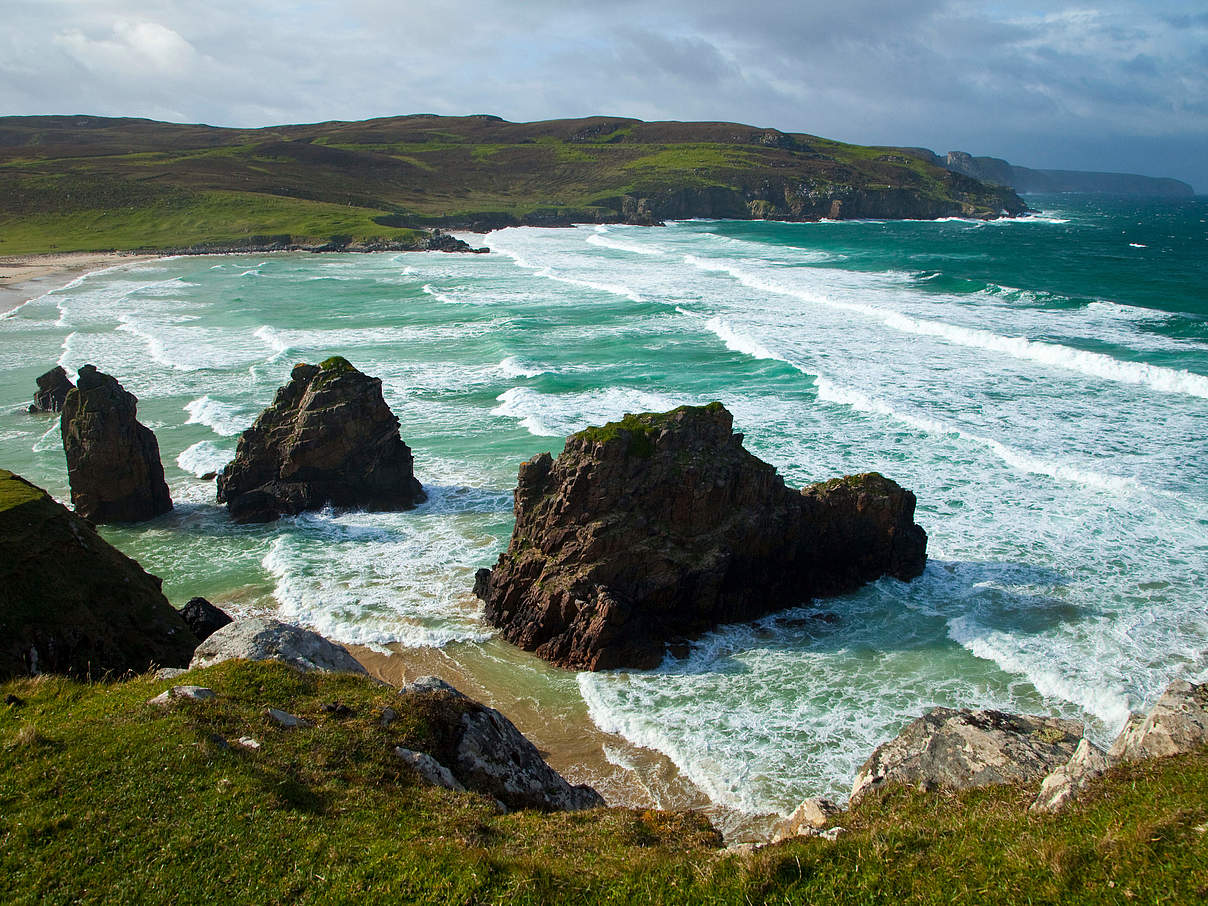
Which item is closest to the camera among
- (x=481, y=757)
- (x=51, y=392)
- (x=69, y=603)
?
(x=481, y=757)

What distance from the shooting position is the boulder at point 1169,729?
986 centimetres

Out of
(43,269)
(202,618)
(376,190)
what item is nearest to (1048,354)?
(202,618)

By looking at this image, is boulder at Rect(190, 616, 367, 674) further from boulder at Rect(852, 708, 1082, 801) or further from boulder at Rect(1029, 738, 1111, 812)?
boulder at Rect(1029, 738, 1111, 812)

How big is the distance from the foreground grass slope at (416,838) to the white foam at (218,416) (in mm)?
27312

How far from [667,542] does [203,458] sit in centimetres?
2126

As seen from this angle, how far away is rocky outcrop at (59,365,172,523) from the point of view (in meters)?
27.0

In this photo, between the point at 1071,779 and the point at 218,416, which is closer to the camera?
the point at 1071,779

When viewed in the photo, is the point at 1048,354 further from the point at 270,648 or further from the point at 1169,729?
the point at 270,648

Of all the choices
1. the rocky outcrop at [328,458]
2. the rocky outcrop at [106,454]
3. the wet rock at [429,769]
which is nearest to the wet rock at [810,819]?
the wet rock at [429,769]

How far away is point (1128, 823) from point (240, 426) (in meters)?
35.8

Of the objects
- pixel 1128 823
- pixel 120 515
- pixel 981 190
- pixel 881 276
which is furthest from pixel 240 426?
pixel 981 190

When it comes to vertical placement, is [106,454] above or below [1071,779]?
above

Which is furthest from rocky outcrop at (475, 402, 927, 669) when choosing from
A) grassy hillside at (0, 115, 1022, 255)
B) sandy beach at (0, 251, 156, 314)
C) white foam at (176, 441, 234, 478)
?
grassy hillside at (0, 115, 1022, 255)

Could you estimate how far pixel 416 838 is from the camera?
9.23 m
